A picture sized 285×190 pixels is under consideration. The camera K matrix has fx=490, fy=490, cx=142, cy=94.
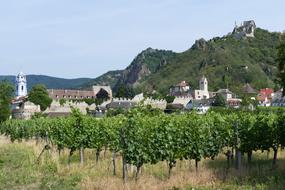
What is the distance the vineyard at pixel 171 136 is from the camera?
16766 millimetres

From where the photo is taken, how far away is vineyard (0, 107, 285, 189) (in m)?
16.8

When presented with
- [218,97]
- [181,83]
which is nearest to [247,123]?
[218,97]

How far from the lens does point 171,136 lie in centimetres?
1716

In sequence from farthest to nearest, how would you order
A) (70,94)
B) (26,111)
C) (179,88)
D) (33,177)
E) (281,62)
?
(179,88) < (70,94) < (26,111) < (33,177) < (281,62)

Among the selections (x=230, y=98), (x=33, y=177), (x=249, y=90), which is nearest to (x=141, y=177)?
(x=33, y=177)

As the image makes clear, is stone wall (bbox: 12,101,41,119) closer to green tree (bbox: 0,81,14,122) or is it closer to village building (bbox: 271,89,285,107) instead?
green tree (bbox: 0,81,14,122)

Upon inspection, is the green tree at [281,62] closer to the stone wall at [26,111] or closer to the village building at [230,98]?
the stone wall at [26,111]

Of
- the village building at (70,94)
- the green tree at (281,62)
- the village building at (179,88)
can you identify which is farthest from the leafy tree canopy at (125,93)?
the green tree at (281,62)

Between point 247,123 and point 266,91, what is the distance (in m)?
A: 136

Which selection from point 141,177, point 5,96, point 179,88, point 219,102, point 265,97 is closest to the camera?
point 141,177

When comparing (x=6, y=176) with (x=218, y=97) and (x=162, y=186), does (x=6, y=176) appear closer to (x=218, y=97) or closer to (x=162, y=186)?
(x=162, y=186)

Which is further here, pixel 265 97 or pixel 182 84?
pixel 182 84

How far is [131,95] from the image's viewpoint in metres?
145

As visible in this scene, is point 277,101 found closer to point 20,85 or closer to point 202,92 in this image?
point 202,92
